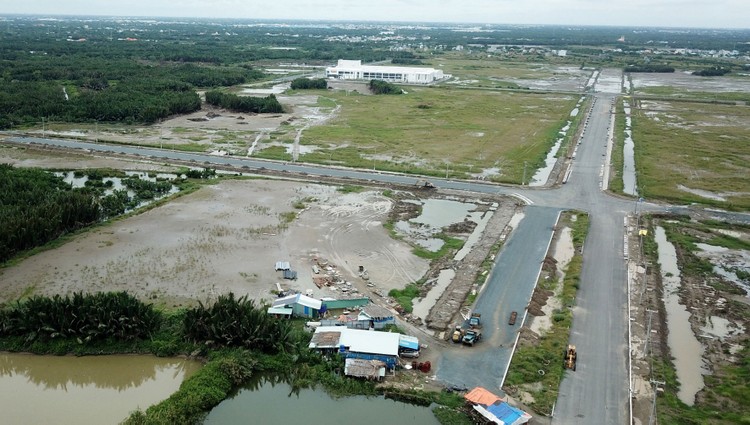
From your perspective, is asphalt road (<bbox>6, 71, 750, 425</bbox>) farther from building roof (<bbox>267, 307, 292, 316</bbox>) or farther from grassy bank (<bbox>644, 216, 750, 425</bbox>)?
building roof (<bbox>267, 307, 292, 316</bbox>)

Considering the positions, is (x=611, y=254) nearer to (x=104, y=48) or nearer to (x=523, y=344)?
(x=523, y=344)

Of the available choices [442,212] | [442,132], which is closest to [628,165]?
[442,132]

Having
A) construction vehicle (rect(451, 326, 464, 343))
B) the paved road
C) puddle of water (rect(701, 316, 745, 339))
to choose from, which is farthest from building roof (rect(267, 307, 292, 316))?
puddle of water (rect(701, 316, 745, 339))

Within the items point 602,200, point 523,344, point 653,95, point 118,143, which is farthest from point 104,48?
point 523,344

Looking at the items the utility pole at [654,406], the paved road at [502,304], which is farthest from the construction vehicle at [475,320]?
the utility pole at [654,406]

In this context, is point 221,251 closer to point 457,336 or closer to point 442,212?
point 457,336
